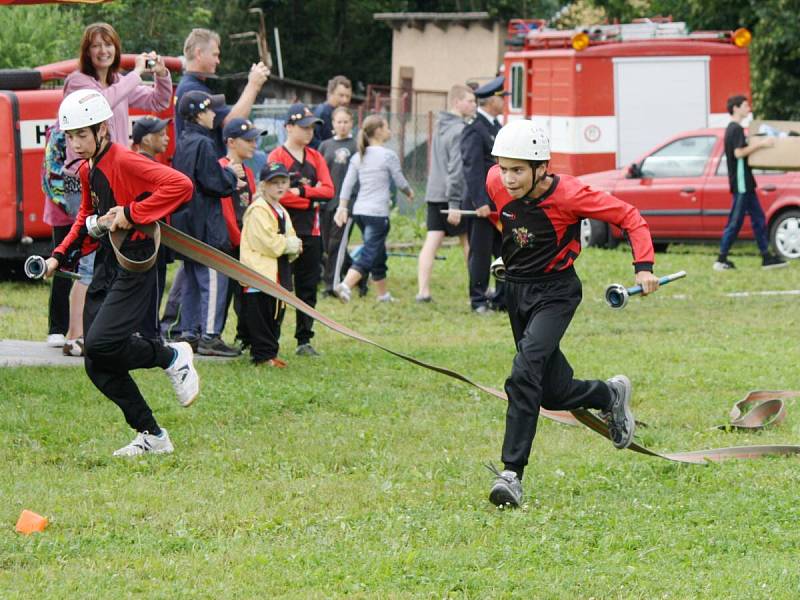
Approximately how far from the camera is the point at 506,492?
671 cm

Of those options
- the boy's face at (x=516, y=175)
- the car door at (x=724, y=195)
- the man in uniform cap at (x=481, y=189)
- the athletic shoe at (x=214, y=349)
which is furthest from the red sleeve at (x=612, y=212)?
the car door at (x=724, y=195)

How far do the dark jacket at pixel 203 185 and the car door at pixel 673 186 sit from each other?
9.26 metres

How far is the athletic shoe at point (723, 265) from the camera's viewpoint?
17.4 m

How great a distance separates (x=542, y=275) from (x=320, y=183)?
16.2ft

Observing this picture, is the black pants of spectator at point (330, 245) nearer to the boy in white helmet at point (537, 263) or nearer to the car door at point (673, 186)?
the car door at point (673, 186)

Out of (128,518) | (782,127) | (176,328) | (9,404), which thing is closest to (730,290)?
(782,127)

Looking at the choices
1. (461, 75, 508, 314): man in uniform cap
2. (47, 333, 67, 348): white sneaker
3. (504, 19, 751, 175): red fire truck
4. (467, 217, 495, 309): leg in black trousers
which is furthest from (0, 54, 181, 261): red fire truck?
(504, 19, 751, 175): red fire truck

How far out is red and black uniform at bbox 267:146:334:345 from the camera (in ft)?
37.3

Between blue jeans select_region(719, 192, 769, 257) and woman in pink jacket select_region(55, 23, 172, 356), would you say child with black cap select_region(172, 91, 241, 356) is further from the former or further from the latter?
blue jeans select_region(719, 192, 769, 257)

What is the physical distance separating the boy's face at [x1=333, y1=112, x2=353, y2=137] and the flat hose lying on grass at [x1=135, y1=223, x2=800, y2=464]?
6.90 metres

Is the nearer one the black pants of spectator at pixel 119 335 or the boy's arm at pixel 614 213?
the boy's arm at pixel 614 213

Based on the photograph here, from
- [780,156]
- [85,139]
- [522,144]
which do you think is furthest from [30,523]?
[780,156]

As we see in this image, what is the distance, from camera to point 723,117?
2192 cm

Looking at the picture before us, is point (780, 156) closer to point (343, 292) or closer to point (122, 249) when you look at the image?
point (343, 292)
